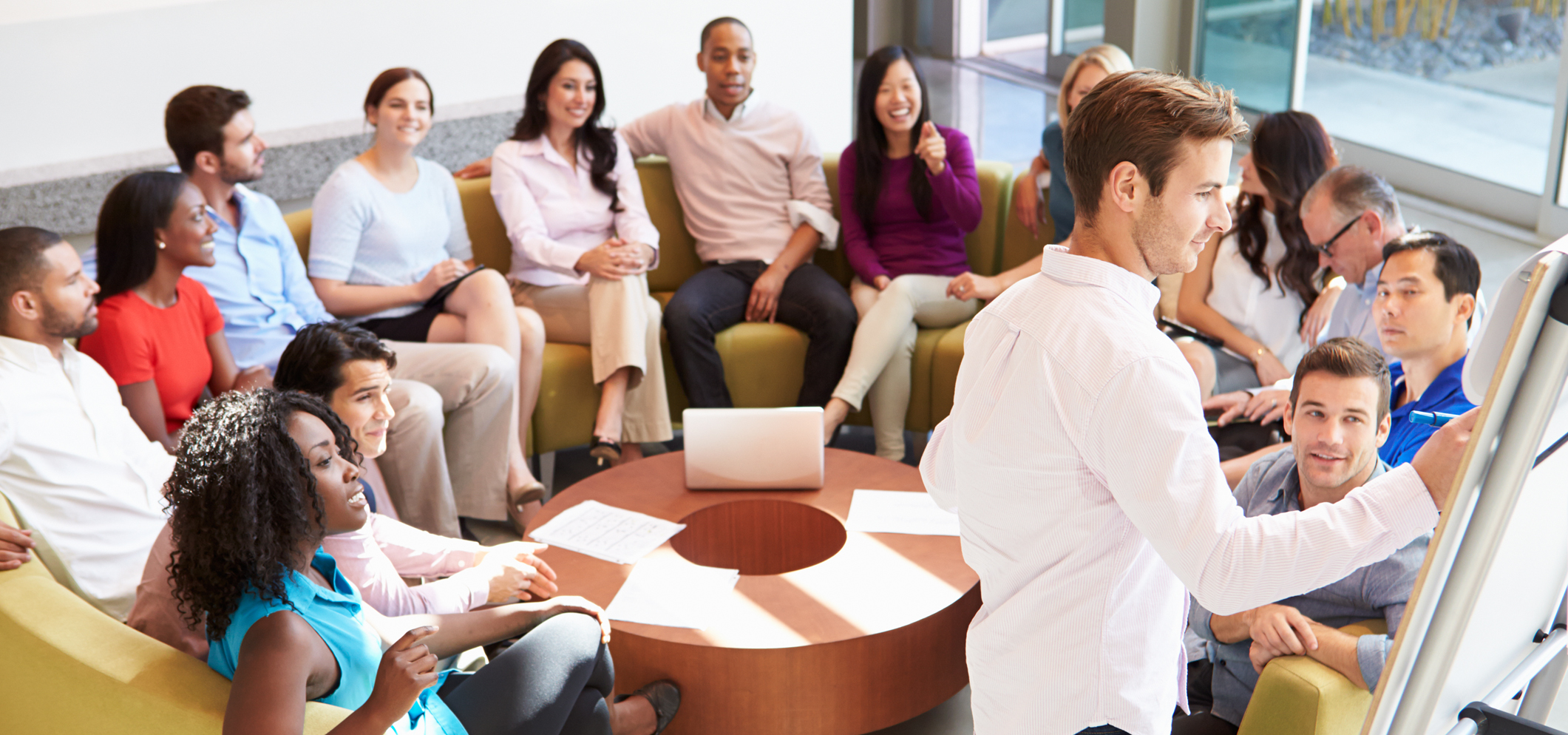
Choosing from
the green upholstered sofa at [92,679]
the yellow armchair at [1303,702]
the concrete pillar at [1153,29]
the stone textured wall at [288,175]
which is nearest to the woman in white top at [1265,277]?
the yellow armchair at [1303,702]

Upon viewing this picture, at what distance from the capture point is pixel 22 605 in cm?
181

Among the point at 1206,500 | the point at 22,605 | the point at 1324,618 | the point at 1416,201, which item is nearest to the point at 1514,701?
the point at 1324,618

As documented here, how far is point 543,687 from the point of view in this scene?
198 centimetres

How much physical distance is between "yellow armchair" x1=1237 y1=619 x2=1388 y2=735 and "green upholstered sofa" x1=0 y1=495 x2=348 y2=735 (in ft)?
4.47

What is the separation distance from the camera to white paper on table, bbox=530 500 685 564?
254 cm

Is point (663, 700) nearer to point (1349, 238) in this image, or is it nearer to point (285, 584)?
point (285, 584)

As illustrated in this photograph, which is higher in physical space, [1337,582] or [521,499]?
[1337,582]

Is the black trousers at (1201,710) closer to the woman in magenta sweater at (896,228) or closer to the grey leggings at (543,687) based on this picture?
the grey leggings at (543,687)

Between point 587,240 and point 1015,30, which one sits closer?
point 587,240


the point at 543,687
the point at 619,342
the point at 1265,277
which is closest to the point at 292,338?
the point at 619,342

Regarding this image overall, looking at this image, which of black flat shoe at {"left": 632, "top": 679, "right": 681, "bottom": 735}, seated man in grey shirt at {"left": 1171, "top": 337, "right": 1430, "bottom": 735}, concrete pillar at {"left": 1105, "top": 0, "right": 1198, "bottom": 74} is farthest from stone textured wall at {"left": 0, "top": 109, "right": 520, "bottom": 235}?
concrete pillar at {"left": 1105, "top": 0, "right": 1198, "bottom": 74}

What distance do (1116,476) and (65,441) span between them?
2.11m

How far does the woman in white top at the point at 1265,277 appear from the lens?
3.23 metres

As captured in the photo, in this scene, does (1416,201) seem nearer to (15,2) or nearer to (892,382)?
(892,382)
